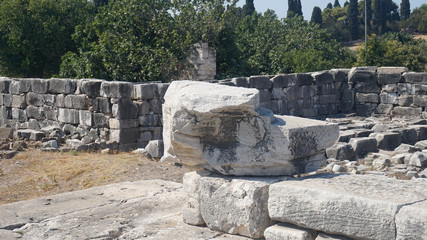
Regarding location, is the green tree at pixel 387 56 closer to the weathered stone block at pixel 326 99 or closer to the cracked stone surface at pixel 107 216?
the weathered stone block at pixel 326 99

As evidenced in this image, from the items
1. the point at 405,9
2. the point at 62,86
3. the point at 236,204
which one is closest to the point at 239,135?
the point at 236,204

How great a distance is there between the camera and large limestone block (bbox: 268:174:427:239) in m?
3.72

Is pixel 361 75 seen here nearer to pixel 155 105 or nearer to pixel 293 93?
pixel 293 93

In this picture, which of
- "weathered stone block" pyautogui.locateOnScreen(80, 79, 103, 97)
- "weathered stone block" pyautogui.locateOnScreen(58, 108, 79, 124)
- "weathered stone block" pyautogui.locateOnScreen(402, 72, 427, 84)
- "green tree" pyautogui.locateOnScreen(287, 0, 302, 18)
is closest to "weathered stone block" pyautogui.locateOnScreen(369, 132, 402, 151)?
"weathered stone block" pyautogui.locateOnScreen(402, 72, 427, 84)

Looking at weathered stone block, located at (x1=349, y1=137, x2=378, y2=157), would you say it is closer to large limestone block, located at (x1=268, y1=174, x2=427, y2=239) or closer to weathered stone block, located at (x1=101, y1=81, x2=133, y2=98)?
weathered stone block, located at (x1=101, y1=81, x2=133, y2=98)

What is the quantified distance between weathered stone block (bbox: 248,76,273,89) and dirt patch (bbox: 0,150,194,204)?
4891 mm

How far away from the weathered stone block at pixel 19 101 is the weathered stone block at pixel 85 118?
272 cm

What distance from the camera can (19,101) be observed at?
14844mm

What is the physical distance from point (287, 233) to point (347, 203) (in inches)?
23.4

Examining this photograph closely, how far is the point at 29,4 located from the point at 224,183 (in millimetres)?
19891

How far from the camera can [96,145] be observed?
11.7m

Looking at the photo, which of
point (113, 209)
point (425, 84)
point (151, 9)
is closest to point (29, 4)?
point (151, 9)

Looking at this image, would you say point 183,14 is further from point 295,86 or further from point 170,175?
point 170,175

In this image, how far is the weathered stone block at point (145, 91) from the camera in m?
11.9
